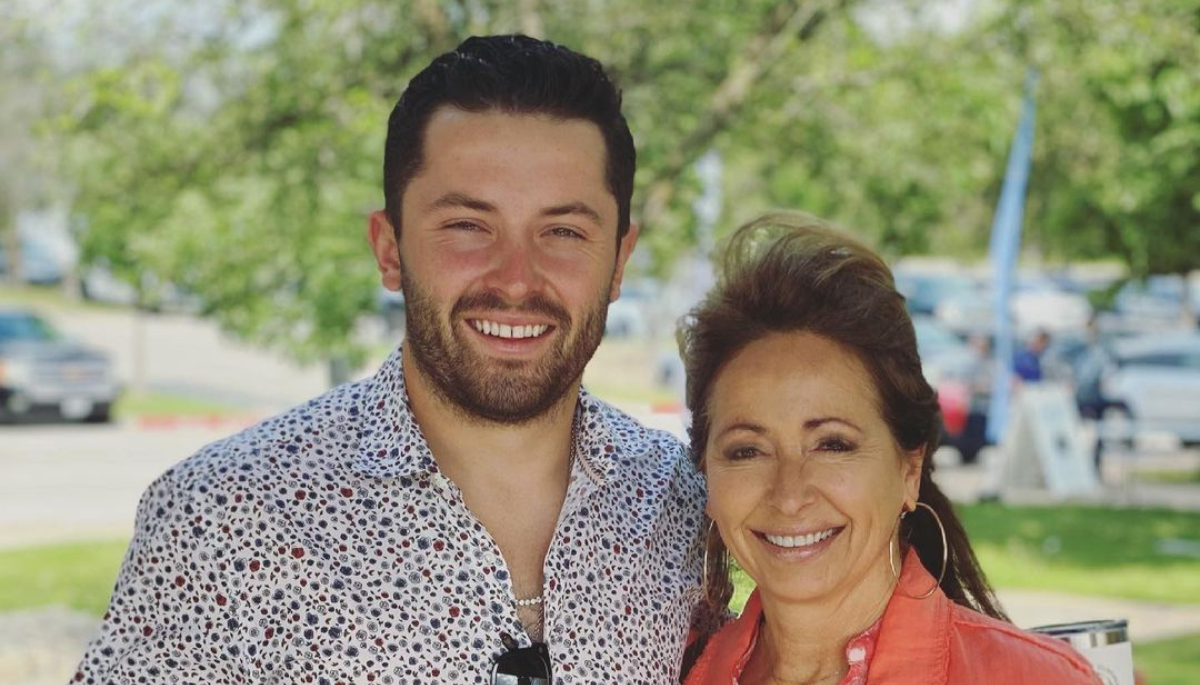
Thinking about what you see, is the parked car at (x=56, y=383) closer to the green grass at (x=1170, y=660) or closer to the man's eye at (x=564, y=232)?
the green grass at (x=1170, y=660)

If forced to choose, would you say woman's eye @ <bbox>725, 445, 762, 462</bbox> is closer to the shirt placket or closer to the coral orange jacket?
the coral orange jacket

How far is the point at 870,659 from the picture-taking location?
2.92m

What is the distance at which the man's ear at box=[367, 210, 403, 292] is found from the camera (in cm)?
313

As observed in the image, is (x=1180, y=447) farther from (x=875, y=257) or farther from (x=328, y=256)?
(x=875, y=257)

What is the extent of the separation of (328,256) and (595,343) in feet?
19.8

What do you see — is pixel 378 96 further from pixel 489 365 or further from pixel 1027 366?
pixel 1027 366

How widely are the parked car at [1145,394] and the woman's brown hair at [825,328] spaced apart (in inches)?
725

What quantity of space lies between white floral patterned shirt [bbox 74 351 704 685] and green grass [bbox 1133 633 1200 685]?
6324 millimetres

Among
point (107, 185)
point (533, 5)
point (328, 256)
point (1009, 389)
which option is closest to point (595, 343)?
point (533, 5)

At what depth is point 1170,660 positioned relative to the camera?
9102 millimetres

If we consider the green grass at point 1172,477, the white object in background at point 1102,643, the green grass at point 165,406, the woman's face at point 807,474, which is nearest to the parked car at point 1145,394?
the green grass at point 1172,477

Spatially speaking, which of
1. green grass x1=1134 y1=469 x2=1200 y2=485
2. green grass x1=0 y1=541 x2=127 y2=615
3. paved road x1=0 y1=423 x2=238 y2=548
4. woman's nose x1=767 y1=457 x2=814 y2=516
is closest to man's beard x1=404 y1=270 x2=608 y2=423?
woman's nose x1=767 y1=457 x2=814 y2=516

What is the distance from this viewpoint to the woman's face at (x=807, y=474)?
2.92 meters

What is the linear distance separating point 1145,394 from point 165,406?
47.7 ft
